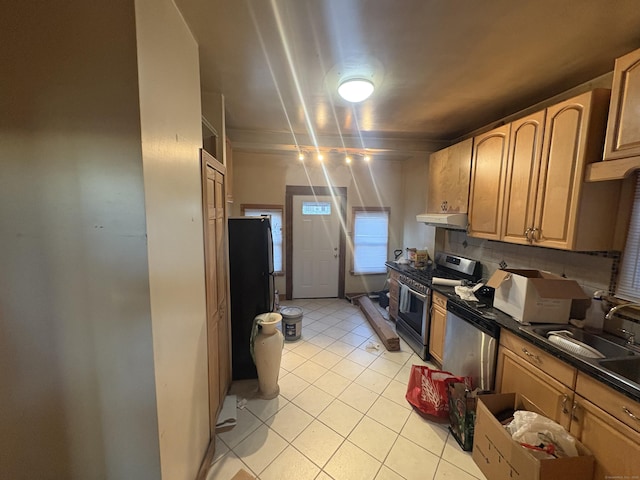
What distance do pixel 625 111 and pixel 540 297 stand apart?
119cm

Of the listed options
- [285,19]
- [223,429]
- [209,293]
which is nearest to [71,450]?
[209,293]

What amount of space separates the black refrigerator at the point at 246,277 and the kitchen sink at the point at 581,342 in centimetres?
212

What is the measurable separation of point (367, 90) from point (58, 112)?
6.09ft

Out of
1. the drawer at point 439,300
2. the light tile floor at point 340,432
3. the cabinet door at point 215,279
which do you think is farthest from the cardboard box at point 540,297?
the cabinet door at point 215,279

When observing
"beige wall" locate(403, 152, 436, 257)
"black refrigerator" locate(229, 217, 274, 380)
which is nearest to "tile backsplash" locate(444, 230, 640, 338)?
"beige wall" locate(403, 152, 436, 257)

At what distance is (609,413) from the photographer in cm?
124

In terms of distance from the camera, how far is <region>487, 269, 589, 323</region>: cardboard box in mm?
1743

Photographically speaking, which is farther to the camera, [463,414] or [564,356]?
[463,414]

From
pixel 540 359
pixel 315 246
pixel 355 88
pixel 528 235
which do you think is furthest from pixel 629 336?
pixel 315 246

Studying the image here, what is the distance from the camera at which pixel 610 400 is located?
4.04 ft

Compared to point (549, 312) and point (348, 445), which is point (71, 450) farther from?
point (549, 312)

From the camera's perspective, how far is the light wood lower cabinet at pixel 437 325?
8.50 ft

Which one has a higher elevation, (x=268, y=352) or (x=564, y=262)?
(x=564, y=262)

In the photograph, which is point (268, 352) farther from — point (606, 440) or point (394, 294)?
point (394, 294)
